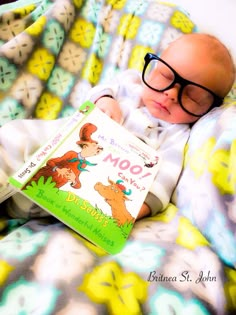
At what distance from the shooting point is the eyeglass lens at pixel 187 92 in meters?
0.94

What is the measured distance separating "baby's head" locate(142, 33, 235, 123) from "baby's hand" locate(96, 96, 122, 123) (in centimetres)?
9

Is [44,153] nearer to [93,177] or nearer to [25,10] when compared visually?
[93,177]

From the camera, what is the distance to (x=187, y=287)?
1.94 ft

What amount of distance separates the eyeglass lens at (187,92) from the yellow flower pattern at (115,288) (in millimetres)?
525

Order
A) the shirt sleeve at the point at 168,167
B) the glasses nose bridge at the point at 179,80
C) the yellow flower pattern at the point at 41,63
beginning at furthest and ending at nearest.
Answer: the yellow flower pattern at the point at 41,63 < the glasses nose bridge at the point at 179,80 < the shirt sleeve at the point at 168,167

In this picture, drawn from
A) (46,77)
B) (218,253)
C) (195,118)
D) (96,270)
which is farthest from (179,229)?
(46,77)

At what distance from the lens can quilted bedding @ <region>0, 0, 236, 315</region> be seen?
55 cm

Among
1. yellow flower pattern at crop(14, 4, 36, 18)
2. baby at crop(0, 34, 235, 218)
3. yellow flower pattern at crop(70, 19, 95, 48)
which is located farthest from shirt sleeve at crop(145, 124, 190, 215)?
yellow flower pattern at crop(14, 4, 36, 18)

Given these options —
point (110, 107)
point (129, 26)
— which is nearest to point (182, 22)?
point (129, 26)

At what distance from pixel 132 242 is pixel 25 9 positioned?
2.90 feet

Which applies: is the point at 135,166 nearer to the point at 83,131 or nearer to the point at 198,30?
the point at 83,131

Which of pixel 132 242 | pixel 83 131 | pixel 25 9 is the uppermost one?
pixel 25 9

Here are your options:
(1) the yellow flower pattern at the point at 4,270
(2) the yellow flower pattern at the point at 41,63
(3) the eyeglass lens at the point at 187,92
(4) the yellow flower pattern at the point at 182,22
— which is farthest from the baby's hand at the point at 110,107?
(1) the yellow flower pattern at the point at 4,270

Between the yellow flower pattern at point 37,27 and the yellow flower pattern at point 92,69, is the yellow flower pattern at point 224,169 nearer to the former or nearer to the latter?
the yellow flower pattern at point 92,69
